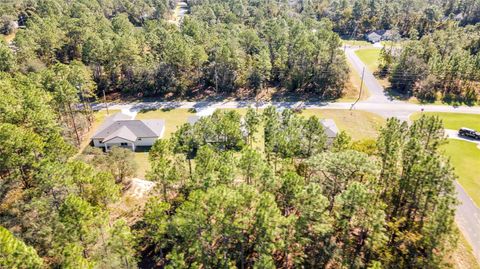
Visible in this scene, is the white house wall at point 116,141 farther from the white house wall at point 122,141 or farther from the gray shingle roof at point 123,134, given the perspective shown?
the gray shingle roof at point 123,134

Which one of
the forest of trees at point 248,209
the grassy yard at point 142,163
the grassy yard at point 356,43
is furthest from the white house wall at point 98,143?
the grassy yard at point 356,43

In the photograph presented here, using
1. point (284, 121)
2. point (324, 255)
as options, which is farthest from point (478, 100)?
point (324, 255)

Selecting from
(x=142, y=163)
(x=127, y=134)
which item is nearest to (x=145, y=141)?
(x=127, y=134)

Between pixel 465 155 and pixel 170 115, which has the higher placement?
pixel 170 115

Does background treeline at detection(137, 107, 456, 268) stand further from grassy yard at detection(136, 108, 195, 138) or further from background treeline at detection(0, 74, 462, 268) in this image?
grassy yard at detection(136, 108, 195, 138)

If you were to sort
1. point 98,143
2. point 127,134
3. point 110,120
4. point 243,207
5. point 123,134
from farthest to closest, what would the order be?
point 110,120 → point 98,143 → point 127,134 → point 123,134 → point 243,207

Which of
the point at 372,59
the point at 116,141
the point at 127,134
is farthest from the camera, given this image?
the point at 372,59

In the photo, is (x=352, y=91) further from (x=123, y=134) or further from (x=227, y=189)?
(x=227, y=189)
